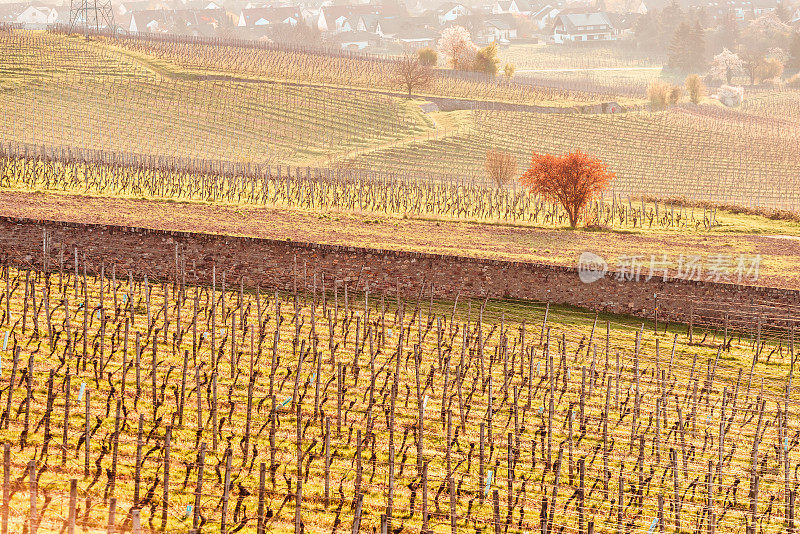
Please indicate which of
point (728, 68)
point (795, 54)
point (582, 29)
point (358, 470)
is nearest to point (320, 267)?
point (358, 470)

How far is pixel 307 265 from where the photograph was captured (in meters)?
26.4

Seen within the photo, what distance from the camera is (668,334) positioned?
25.9 metres

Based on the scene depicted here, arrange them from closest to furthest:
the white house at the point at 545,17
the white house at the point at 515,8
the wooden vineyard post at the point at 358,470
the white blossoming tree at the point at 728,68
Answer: the wooden vineyard post at the point at 358,470
the white blossoming tree at the point at 728,68
the white house at the point at 545,17
the white house at the point at 515,8

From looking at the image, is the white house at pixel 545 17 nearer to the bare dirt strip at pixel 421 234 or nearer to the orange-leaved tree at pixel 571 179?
the orange-leaved tree at pixel 571 179

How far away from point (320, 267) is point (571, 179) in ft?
55.1

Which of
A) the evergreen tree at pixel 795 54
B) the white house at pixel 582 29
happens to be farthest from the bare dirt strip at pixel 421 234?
the white house at pixel 582 29

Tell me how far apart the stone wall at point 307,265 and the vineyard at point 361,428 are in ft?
4.35

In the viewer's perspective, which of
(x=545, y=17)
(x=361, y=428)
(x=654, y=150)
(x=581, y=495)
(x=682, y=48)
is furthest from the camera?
(x=545, y=17)

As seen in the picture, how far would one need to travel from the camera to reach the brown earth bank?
2625 cm

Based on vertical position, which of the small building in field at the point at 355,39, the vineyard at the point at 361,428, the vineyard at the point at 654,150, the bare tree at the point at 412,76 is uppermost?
the small building in field at the point at 355,39

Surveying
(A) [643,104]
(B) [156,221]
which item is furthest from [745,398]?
(A) [643,104]

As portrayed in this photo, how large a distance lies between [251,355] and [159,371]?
73.2 inches

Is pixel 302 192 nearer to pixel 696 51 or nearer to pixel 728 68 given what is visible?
pixel 728 68

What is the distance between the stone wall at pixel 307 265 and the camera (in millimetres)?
26281
